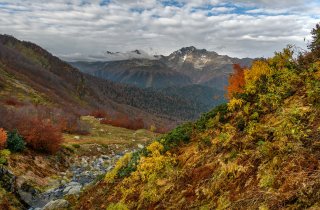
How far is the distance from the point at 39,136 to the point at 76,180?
5249 mm

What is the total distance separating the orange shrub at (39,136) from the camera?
2507 centimetres

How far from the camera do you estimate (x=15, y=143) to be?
75.1ft

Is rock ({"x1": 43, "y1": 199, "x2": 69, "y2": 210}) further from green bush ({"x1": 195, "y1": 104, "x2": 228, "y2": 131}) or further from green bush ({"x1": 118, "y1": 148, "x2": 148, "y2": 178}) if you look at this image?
green bush ({"x1": 195, "y1": 104, "x2": 228, "y2": 131})

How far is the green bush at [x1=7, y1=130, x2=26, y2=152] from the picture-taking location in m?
22.6

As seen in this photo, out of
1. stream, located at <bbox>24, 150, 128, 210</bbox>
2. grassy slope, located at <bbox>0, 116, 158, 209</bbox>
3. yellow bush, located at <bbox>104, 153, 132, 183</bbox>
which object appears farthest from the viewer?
grassy slope, located at <bbox>0, 116, 158, 209</bbox>

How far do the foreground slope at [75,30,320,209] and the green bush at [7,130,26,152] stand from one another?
1115cm

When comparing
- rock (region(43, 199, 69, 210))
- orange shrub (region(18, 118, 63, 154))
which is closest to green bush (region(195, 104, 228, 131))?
rock (region(43, 199, 69, 210))

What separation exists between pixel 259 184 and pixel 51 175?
61.2 ft

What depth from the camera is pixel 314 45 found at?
11461 mm

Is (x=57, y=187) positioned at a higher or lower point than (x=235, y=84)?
lower

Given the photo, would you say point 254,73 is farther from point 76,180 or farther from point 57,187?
point 76,180

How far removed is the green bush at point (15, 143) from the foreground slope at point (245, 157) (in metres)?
11.1

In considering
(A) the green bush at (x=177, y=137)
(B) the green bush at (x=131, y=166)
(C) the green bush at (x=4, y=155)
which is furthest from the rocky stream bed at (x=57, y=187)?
(A) the green bush at (x=177, y=137)

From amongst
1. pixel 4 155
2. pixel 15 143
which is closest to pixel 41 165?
pixel 15 143
